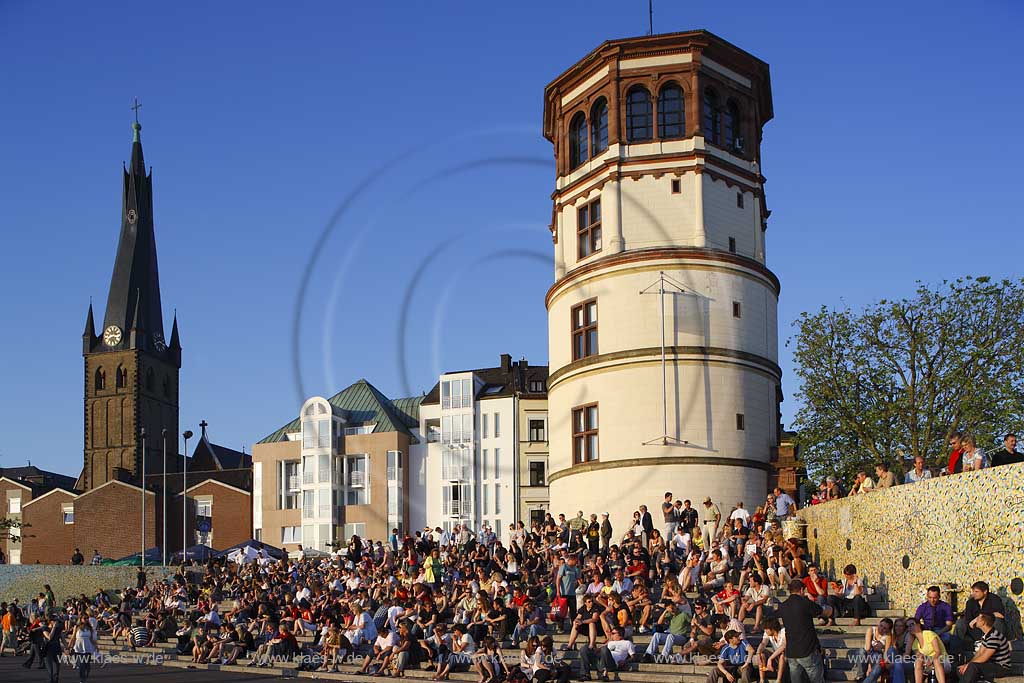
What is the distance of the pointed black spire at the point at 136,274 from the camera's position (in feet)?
495

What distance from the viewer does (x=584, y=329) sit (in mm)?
48344

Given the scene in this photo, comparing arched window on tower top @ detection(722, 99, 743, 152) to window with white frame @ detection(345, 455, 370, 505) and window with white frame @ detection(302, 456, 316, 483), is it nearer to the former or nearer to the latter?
window with white frame @ detection(345, 455, 370, 505)

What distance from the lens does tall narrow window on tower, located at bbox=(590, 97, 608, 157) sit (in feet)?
162

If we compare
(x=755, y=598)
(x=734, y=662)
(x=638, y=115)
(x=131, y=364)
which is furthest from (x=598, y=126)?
(x=131, y=364)

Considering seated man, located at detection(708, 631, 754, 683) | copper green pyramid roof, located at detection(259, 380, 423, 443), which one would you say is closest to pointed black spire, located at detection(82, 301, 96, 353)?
copper green pyramid roof, located at detection(259, 380, 423, 443)

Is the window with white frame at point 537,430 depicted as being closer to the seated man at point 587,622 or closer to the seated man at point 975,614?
the seated man at point 587,622

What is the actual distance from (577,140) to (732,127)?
6.54 m

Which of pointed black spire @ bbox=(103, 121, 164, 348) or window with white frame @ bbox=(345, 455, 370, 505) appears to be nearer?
window with white frame @ bbox=(345, 455, 370, 505)

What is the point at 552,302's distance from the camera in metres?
51.0

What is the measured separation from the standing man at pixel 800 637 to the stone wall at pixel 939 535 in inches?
233

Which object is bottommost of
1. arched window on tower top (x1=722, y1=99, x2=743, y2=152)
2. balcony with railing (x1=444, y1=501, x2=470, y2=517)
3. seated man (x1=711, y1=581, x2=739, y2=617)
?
seated man (x1=711, y1=581, x2=739, y2=617)

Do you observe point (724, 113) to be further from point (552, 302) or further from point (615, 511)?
point (615, 511)

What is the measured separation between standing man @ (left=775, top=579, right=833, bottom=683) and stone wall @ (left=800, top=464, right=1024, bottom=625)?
5914mm

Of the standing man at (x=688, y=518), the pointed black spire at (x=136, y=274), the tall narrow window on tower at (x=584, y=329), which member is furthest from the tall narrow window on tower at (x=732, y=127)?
the pointed black spire at (x=136, y=274)
